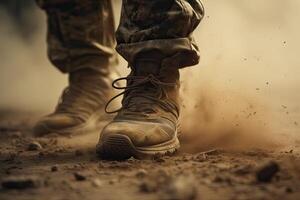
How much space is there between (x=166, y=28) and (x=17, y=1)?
268 cm

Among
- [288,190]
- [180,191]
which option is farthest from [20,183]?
[288,190]

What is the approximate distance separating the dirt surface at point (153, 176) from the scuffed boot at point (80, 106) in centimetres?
38

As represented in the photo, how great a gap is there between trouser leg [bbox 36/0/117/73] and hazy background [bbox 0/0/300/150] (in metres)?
0.39

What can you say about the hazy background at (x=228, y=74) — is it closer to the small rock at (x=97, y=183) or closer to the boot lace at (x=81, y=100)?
the boot lace at (x=81, y=100)

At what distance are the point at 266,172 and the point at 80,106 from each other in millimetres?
1196

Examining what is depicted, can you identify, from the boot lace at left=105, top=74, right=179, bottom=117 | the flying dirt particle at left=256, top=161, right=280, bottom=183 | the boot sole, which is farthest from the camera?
the boot lace at left=105, top=74, right=179, bottom=117

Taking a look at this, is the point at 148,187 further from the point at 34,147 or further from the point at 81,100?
the point at 81,100

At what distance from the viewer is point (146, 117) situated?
63.6 inches

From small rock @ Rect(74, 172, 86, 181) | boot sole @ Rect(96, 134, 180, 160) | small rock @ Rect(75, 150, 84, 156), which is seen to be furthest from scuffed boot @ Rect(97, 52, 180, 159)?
small rock @ Rect(74, 172, 86, 181)

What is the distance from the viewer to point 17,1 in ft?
13.1

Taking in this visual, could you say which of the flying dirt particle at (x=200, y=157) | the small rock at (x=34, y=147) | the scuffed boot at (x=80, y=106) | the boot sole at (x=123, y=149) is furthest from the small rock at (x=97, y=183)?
the scuffed boot at (x=80, y=106)

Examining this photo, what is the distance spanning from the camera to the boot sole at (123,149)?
150 cm

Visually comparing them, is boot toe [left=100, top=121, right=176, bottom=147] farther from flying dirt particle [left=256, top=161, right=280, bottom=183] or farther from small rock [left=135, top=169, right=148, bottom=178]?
flying dirt particle [left=256, top=161, right=280, bottom=183]

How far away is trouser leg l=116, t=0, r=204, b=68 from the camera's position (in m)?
1.59
